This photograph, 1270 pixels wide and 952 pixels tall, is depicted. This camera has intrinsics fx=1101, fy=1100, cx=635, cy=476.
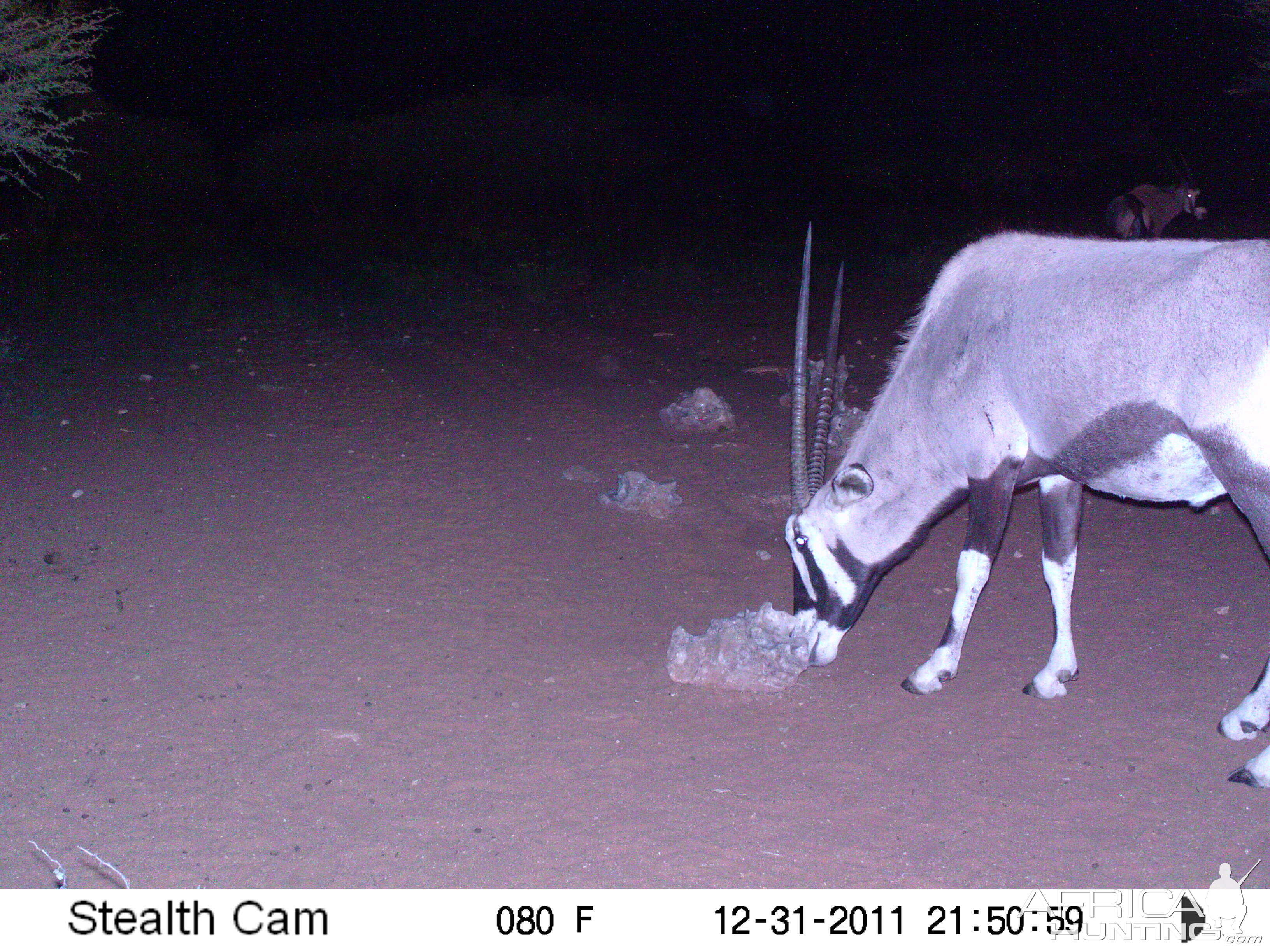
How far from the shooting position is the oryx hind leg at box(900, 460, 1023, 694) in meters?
4.90

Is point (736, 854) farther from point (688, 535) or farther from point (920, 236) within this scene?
point (920, 236)

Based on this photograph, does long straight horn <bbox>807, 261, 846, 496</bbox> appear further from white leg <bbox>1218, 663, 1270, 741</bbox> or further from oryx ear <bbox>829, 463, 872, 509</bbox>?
white leg <bbox>1218, 663, 1270, 741</bbox>

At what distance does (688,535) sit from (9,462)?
4.69 metres

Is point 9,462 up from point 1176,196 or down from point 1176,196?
down

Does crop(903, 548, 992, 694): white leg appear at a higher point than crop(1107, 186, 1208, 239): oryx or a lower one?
lower

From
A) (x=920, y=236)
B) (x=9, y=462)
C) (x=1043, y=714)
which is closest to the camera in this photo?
(x=1043, y=714)

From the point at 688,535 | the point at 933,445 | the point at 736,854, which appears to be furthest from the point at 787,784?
the point at 688,535

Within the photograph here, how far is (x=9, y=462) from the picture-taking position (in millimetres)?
7516

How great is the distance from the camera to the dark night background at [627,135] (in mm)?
17625

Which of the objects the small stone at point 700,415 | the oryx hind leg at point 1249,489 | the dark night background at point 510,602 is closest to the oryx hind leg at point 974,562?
the dark night background at point 510,602

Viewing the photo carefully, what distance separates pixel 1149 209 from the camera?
39.0 feet

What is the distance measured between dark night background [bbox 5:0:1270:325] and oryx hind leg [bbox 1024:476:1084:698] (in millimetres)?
9600

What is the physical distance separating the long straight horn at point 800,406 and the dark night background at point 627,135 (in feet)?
30.2

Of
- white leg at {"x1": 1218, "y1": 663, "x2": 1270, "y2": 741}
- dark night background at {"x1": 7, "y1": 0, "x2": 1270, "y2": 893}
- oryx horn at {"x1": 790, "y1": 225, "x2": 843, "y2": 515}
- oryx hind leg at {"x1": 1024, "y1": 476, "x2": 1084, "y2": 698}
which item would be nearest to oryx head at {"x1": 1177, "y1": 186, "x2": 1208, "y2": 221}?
dark night background at {"x1": 7, "y1": 0, "x2": 1270, "y2": 893}
